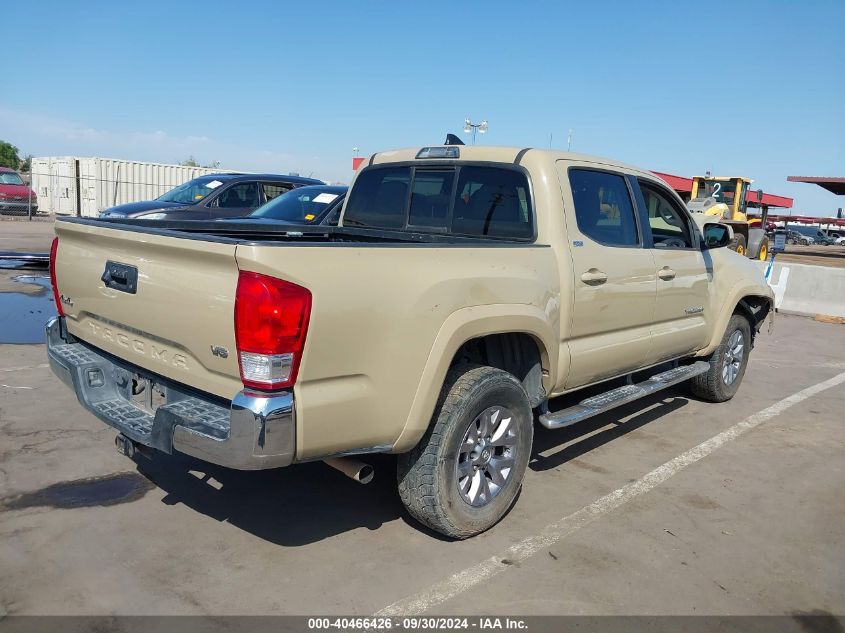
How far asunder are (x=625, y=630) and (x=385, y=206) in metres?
3.14

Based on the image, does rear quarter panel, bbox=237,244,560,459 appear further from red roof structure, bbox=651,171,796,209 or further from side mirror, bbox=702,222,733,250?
red roof structure, bbox=651,171,796,209

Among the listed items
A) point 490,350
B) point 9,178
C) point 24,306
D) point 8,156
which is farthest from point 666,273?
point 8,156

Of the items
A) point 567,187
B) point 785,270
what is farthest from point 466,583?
point 785,270

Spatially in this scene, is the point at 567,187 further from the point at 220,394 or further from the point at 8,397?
the point at 8,397

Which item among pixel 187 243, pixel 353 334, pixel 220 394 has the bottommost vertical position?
pixel 220 394

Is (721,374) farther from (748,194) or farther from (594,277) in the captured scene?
(748,194)

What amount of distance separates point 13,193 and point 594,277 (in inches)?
1036

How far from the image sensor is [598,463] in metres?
4.92

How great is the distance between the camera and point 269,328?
2.71 meters

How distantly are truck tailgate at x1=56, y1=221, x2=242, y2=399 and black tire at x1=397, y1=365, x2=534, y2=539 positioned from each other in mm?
1023

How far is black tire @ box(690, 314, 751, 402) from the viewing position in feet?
20.6

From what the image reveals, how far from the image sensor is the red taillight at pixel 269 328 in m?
2.70

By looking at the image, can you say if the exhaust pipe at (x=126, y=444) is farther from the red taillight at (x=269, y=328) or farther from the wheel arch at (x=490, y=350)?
the wheel arch at (x=490, y=350)

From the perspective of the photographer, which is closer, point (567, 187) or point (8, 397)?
point (567, 187)
